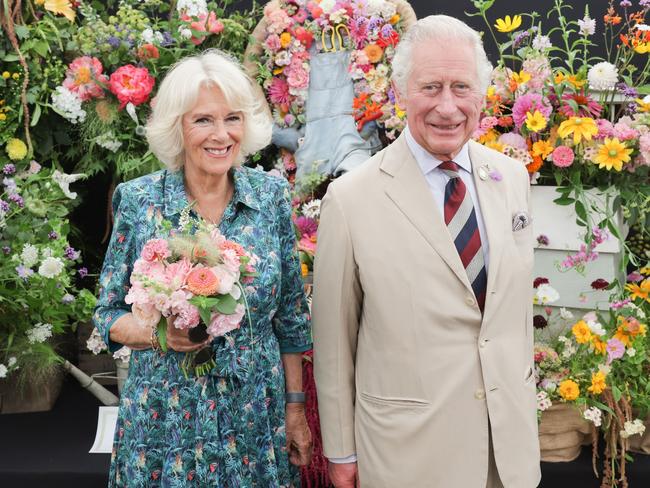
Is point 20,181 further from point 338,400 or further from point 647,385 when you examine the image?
point 647,385

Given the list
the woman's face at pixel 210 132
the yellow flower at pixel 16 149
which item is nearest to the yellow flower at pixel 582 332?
the woman's face at pixel 210 132

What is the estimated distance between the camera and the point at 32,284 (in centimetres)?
300

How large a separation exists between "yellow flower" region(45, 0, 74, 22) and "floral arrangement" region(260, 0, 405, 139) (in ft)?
2.67

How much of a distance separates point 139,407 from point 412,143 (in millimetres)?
914

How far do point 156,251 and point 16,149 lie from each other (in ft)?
5.62

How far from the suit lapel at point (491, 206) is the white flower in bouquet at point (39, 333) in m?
1.70

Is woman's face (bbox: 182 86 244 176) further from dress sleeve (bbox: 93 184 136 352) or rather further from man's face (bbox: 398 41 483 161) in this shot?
man's face (bbox: 398 41 483 161)

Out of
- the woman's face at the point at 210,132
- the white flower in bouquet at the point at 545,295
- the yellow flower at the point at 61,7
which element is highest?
the yellow flower at the point at 61,7

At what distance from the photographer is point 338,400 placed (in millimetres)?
2006

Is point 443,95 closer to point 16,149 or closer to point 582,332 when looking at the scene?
point 582,332

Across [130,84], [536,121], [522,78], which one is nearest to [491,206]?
[536,121]

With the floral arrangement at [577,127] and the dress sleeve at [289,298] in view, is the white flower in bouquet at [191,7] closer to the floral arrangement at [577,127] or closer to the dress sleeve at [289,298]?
the floral arrangement at [577,127]

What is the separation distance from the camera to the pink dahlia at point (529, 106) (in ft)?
9.50

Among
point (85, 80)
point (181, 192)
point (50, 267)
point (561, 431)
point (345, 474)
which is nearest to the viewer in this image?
point (345, 474)
